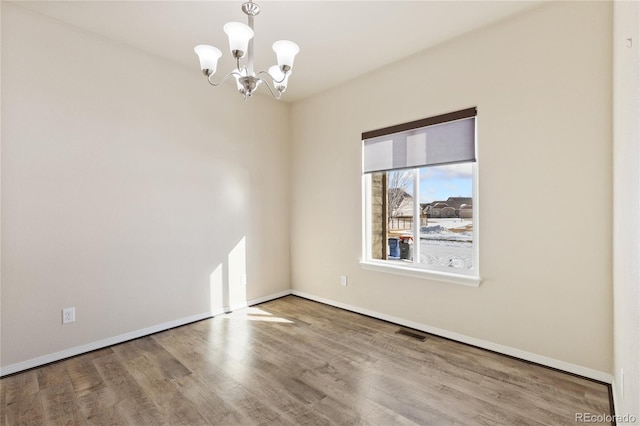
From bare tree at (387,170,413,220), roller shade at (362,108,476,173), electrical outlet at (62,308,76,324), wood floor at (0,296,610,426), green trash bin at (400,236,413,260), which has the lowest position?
wood floor at (0,296,610,426)

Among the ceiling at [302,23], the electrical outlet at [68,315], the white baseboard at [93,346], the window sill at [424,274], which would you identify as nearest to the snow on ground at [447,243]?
the window sill at [424,274]

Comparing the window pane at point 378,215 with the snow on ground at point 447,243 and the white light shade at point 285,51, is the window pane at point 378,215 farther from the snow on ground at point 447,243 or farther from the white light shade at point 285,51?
the white light shade at point 285,51

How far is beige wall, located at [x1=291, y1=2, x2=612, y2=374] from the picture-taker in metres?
2.23

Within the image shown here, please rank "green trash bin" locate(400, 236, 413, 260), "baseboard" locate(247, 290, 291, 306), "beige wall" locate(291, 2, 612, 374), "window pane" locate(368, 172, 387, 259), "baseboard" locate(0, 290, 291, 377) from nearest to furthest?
"beige wall" locate(291, 2, 612, 374), "baseboard" locate(0, 290, 291, 377), "green trash bin" locate(400, 236, 413, 260), "window pane" locate(368, 172, 387, 259), "baseboard" locate(247, 290, 291, 306)

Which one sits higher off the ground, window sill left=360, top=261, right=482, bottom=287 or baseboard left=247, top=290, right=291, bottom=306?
window sill left=360, top=261, right=482, bottom=287

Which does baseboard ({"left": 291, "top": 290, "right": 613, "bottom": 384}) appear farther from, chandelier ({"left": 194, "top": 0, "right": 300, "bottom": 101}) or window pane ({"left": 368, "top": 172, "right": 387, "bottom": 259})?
chandelier ({"left": 194, "top": 0, "right": 300, "bottom": 101})

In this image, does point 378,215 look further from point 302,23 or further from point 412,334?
point 302,23

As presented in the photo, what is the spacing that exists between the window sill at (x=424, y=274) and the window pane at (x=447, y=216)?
4.4 inches

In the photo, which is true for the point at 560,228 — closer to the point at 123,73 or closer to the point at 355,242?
the point at 355,242

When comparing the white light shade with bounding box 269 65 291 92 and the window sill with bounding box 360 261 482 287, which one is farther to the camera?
the window sill with bounding box 360 261 482 287

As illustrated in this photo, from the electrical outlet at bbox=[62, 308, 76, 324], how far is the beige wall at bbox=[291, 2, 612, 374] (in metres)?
2.97

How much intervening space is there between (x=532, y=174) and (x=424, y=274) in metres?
1.30

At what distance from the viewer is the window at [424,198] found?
2922mm

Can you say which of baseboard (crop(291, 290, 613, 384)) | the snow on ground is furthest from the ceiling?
baseboard (crop(291, 290, 613, 384))
